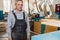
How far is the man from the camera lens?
2.18 meters

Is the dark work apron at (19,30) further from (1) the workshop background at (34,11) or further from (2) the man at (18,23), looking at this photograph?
(1) the workshop background at (34,11)

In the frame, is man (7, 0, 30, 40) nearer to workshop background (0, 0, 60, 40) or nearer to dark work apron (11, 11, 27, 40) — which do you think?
dark work apron (11, 11, 27, 40)

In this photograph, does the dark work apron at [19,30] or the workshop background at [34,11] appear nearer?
the dark work apron at [19,30]

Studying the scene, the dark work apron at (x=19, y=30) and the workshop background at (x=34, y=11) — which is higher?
the workshop background at (x=34, y=11)

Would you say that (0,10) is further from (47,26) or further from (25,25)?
(47,26)

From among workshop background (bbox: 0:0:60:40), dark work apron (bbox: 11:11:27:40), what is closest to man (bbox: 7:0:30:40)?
dark work apron (bbox: 11:11:27:40)

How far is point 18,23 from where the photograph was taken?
2.19 meters

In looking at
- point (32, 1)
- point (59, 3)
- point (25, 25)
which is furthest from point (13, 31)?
point (59, 3)

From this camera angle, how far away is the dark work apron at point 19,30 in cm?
219

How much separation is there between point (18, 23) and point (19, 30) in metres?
0.11

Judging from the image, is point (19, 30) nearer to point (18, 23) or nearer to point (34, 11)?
point (18, 23)

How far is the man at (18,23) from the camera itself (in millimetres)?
2176

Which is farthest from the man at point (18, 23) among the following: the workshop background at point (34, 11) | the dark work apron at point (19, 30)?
the workshop background at point (34, 11)

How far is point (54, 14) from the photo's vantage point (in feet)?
9.46
